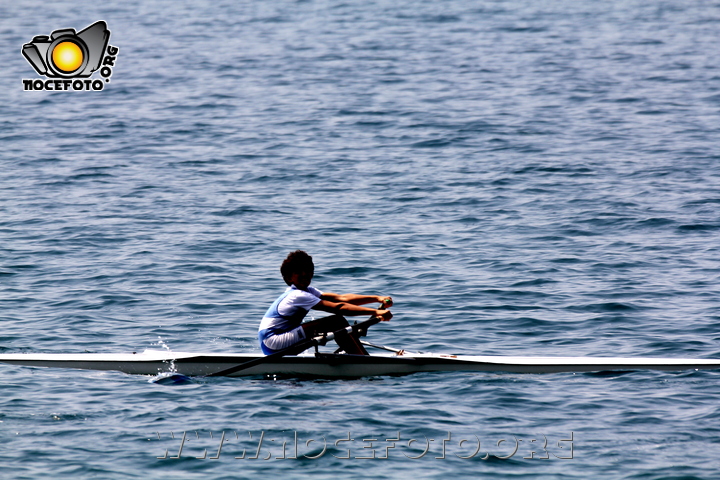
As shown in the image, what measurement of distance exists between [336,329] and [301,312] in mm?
437

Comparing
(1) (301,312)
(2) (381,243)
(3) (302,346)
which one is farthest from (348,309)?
(2) (381,243)

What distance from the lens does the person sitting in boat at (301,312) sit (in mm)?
10086

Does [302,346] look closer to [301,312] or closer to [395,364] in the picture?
[301,312]

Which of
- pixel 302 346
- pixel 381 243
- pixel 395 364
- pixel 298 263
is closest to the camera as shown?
pixel 298 263

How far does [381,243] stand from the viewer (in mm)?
15828

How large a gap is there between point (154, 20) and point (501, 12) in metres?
16.0

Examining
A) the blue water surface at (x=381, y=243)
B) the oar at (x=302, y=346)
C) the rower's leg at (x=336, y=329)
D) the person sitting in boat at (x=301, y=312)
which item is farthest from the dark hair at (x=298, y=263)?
the blue water surface at (x=381, y=243)

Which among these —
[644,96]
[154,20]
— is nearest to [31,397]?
[644,96]

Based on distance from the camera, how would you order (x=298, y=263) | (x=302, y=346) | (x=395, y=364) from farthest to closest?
(x=395, y=364)
(x=302, y=346)
(x=298, y=263)

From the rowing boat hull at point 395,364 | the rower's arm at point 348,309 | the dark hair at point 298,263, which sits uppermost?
the dark hair at point 298,263

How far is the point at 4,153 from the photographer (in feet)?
74.6

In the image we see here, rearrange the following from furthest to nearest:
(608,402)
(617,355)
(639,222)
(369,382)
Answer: (639,222) < (617,355) < (369,382) < (608,402)

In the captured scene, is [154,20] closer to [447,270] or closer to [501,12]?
[501,12]

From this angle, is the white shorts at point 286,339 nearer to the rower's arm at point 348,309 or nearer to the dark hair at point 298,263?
the rower's arm at point 348,309
